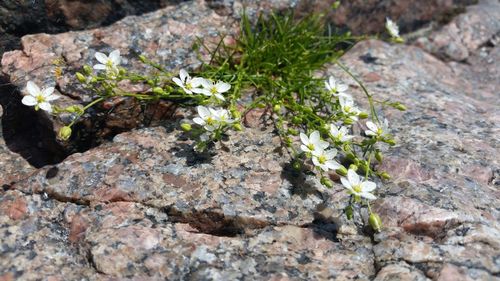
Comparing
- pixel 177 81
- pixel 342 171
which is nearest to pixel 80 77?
pixel 177 81

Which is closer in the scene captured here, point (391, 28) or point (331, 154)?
point (331, 154)

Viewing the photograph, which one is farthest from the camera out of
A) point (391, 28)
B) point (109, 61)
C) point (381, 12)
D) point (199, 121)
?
point (381, 12)

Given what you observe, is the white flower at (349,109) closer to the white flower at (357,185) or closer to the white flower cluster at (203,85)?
the white flower at (357,185)

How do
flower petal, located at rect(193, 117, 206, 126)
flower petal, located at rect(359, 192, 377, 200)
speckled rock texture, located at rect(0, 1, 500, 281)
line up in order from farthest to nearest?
flower petal, located at rect(193, 117, 206, 126) → flower petal, located at rect(359, 192, 377, 200) → speckled rock texture, located at rect(0, 1, 500, 281)

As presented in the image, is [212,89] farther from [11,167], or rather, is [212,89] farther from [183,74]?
[11,167]

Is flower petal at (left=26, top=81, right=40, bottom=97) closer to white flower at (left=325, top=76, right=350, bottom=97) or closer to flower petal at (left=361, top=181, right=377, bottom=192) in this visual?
white flower at (left=325, top=76, right=350, bottom=97)

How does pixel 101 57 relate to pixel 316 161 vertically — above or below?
above

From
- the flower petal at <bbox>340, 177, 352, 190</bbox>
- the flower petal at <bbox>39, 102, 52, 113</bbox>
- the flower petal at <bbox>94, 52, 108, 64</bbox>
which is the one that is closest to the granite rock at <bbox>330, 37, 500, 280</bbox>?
the flower petal at <bbox>340, 177, 352, 190</bbox>

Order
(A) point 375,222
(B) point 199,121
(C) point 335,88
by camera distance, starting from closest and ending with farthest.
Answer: (A) point 375,222 < (B) point 199,121 < (C) point 335,88
